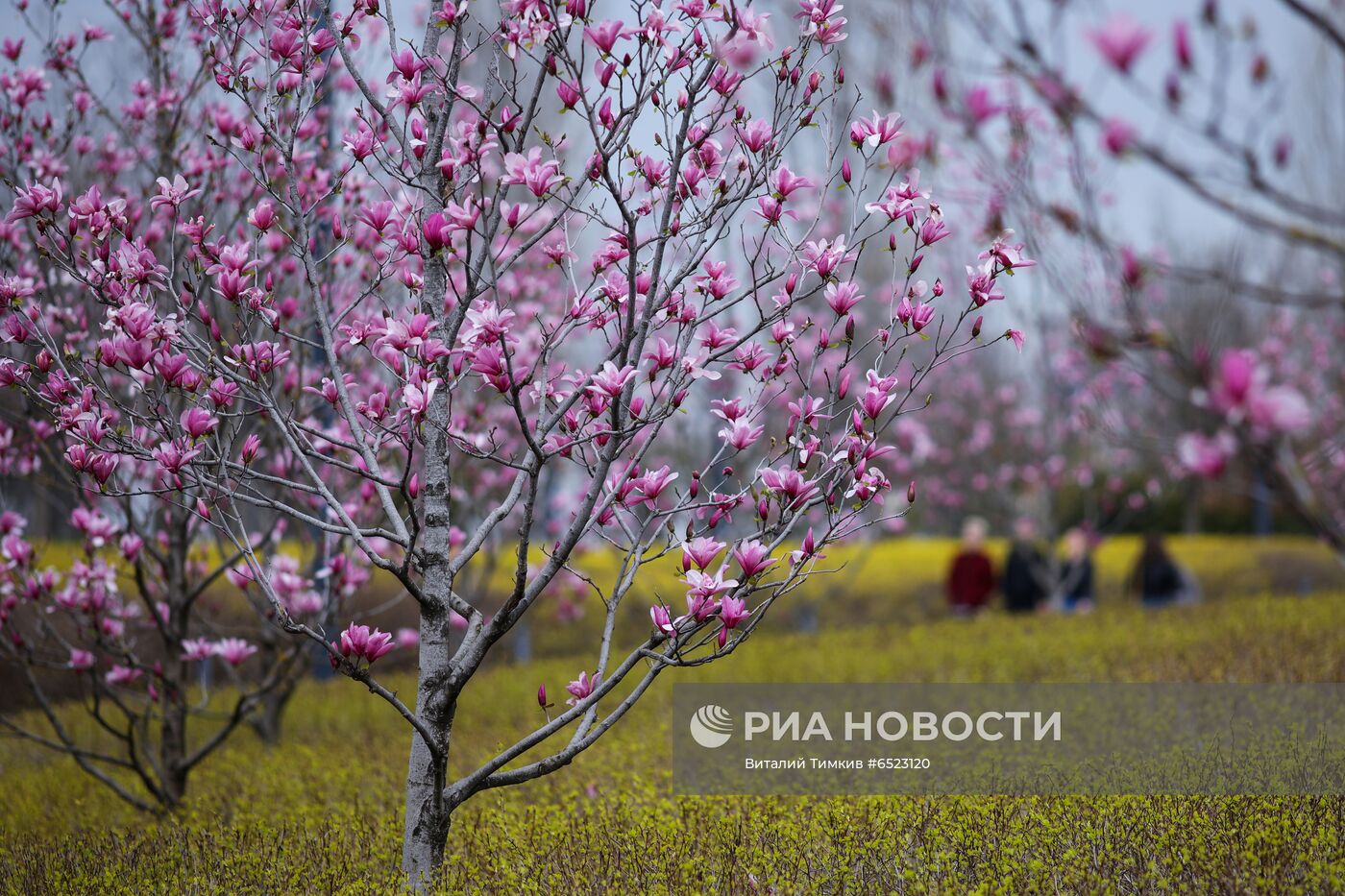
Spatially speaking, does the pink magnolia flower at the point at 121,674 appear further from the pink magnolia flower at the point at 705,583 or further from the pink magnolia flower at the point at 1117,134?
the pink magnolia flower at the point at 1117,134

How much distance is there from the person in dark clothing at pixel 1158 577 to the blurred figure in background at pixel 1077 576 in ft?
1.91

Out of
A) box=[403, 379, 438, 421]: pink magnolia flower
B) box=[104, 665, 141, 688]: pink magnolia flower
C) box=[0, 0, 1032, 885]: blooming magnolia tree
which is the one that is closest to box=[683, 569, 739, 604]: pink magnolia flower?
box=[0, 0, 1032, 885]: blooming magnolia tree

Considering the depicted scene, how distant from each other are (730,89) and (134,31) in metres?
3.79

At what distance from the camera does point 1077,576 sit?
11.7 metres

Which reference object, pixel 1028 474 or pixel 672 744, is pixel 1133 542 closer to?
pixel 1028 474

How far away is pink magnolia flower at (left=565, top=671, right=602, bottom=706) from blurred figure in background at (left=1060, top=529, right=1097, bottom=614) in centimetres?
850

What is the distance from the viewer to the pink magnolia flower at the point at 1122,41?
72.5 inches

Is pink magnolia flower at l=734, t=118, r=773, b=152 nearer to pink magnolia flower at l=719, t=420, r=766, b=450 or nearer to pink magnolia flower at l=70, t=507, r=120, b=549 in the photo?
pink magnolia flower at l=719, t=420, r=766, b=450

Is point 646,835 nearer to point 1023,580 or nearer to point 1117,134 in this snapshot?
point 1117,134

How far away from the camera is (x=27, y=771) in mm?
6730

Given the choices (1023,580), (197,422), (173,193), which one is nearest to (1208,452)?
(197,422)

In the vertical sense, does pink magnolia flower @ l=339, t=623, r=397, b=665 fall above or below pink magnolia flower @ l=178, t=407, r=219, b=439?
below

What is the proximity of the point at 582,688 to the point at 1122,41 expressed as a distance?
2.39 metres

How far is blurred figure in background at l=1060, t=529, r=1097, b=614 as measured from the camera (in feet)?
36.7
